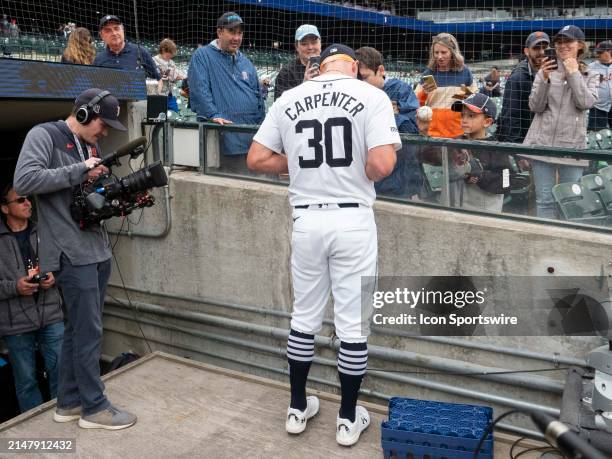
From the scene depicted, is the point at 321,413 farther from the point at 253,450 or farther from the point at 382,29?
the point at 382,29

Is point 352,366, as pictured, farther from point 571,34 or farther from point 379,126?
point 571,34

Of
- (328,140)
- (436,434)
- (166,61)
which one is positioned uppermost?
(166,61)

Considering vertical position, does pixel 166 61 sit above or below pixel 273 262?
above

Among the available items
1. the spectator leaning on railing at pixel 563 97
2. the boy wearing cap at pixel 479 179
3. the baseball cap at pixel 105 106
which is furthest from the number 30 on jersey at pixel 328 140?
the spectator leaning on railing at pixel 563 97

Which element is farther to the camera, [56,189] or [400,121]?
[400,121]

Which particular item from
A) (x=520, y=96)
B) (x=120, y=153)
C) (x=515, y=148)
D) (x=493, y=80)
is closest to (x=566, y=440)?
(x=515, y=148)

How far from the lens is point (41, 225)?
367cm

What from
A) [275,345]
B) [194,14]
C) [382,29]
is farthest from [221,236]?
[382,29]

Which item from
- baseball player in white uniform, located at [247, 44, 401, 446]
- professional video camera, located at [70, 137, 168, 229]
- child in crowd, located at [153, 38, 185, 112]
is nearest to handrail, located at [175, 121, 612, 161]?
baseball player in white uniform, located at [247, 44, 401, 446]

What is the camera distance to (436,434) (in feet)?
10.7

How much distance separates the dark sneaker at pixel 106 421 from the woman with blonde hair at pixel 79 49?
321 centimetres

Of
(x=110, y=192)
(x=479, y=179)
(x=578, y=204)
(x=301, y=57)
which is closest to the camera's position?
(x=110, y=192)

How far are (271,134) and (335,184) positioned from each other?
1.52ft

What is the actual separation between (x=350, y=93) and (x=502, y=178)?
132 cm
